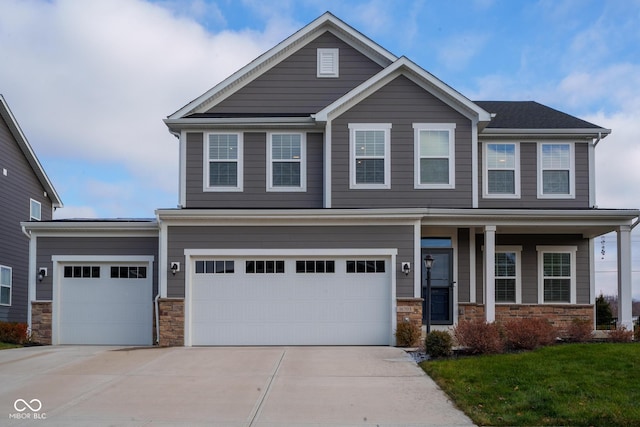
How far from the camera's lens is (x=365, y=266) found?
15875 mm

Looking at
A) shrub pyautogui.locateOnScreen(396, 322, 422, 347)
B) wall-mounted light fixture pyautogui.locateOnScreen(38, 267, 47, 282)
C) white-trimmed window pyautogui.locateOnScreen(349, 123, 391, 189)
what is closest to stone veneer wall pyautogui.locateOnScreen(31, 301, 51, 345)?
wall-mounted light fixture pyautogui.locateOnScreen(38, 267, 47, 282)

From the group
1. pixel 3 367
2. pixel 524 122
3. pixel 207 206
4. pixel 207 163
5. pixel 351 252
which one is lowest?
pixel 3 367

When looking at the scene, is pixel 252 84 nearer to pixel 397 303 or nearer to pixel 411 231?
pixel 411 231

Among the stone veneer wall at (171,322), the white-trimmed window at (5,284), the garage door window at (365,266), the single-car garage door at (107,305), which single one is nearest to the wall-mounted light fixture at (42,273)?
the single-car garage door at (107,305)

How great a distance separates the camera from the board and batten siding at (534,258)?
1817cm

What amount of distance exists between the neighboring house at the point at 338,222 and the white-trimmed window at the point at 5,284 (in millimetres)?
5393

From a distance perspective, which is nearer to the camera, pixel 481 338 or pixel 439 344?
pixel 481 338

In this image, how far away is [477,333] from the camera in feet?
40.8

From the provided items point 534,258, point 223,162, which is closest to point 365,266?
point 223,162

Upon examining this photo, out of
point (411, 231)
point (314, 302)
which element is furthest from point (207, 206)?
point (411, 231)

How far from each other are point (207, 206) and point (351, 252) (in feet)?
13.5

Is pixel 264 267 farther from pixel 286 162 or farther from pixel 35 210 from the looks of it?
pixel 35 210

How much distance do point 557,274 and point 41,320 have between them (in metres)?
13.6

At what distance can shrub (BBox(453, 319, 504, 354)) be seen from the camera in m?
12.3
